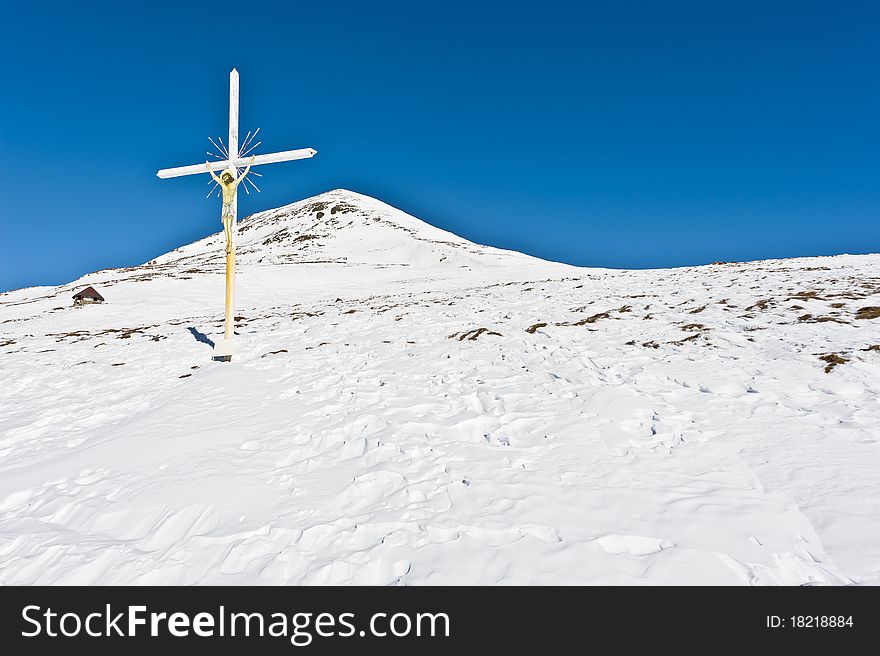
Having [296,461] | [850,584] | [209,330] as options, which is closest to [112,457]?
[296,461]

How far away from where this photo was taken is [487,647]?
3115mm

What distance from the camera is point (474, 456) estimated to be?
18.3 feet

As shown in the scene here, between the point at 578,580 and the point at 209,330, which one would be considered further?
the point at 209,330

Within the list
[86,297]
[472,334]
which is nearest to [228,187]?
[472,334]

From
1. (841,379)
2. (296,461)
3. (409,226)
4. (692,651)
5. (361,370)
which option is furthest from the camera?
(409,226)

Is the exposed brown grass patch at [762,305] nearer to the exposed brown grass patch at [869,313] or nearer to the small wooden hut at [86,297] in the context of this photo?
the exposed brown grass patch at [869,313]

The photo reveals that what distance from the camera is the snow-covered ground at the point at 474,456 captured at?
3.72 meters

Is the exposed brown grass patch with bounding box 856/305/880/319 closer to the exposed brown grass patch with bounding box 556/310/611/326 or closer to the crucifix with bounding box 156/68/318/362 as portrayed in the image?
the exposed brown grass patch with bounding box 556/310/611/326

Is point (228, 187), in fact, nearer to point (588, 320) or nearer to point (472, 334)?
point (472, 334)

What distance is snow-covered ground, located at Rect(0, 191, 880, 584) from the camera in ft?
12.2

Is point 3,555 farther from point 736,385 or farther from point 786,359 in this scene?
point 786,359

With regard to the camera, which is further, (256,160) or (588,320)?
(588,320)

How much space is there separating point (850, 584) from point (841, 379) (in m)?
5.06

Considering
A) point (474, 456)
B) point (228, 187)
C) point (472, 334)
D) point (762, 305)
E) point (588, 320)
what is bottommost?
point (474, 456)
